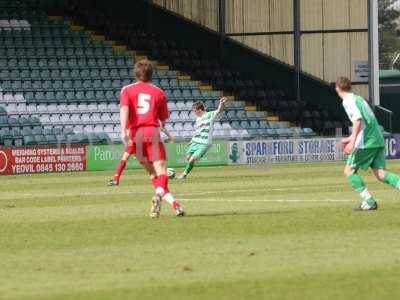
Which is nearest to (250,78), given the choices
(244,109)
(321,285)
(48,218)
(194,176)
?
(244,109)

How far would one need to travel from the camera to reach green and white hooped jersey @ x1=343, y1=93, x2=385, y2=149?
59.7 ft

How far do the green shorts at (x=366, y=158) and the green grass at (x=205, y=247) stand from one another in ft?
2.26

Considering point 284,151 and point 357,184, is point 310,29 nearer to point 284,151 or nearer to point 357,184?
point 284,151

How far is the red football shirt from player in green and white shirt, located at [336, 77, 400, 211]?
2.46 m

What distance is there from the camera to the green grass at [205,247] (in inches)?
426

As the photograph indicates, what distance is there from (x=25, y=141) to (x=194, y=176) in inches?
386

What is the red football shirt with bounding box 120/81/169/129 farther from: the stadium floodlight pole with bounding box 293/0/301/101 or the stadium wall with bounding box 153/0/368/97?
the stadium wall with bounding box 153/0/368/97

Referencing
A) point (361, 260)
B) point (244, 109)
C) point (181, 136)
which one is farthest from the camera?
point (244, 109)

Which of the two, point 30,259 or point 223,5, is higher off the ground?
point 223,5

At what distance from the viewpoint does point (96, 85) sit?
48.8m

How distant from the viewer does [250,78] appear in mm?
53062

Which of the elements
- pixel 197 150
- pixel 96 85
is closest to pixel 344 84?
pixel 197 150

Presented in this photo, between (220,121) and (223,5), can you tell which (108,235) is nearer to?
(220,121)

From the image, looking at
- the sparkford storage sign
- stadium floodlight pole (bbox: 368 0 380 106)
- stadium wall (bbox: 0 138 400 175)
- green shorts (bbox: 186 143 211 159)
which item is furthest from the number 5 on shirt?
stadium floodlight pole (bbox: 368 0 380 106)
